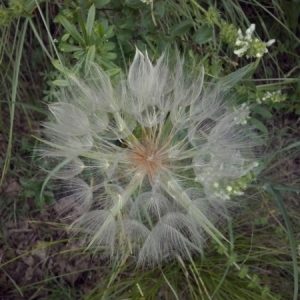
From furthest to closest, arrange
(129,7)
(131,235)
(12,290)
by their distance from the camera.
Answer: (12,290) → (131,235) → (129,7)

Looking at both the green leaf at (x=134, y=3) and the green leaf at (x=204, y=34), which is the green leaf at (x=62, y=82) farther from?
the green leaf at (x=204, y=34)

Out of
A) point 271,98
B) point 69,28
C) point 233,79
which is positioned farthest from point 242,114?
point 69,28

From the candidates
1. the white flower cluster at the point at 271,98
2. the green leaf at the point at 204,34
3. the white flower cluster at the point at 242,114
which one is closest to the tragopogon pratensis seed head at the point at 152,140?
the white flower cluster at the point at 242,114

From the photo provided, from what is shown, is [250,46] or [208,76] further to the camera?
[208,76]

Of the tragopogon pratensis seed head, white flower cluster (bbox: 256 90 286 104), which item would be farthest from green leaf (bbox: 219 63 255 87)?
white flower cluster (bbox: 256 90 286 104)

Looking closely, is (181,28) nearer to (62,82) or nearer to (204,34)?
(204,34)

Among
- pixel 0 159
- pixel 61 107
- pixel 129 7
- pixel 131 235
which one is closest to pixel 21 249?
pixel 0 159

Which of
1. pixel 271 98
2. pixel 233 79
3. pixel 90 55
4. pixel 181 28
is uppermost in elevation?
pixel 90 55

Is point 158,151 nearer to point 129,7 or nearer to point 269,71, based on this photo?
point 129,7

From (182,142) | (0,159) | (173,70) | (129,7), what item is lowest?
(0,159)
